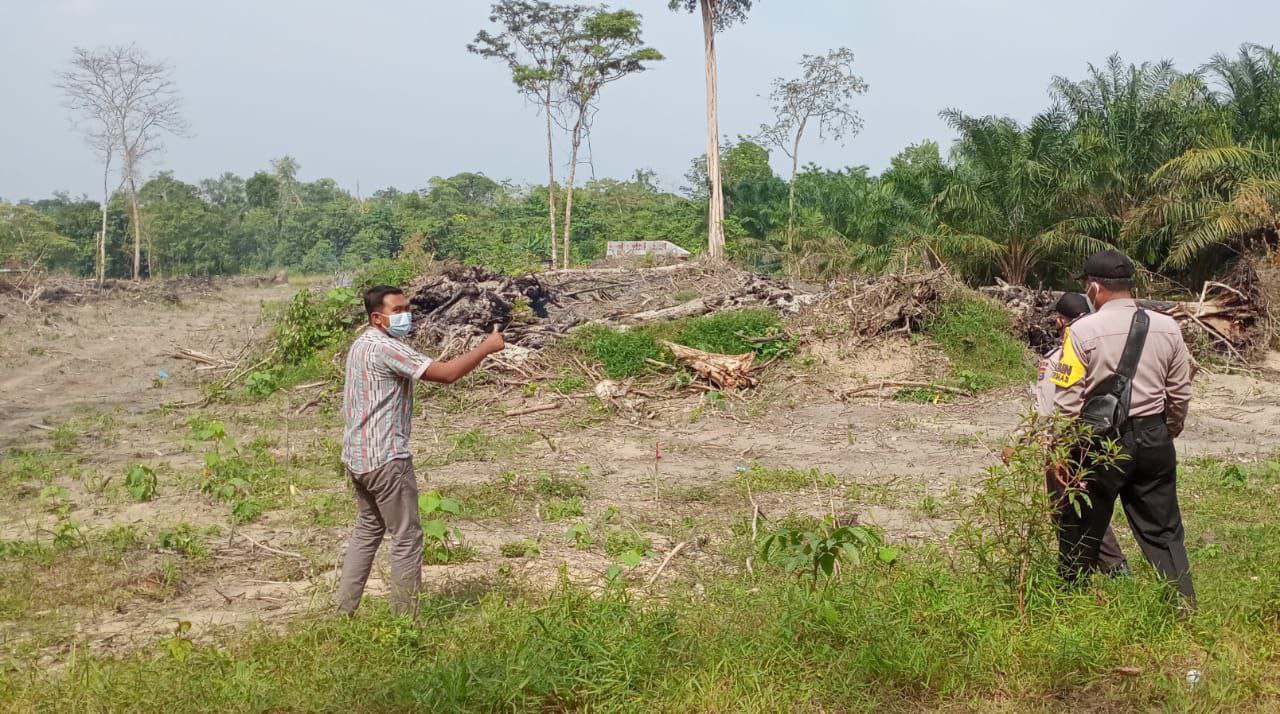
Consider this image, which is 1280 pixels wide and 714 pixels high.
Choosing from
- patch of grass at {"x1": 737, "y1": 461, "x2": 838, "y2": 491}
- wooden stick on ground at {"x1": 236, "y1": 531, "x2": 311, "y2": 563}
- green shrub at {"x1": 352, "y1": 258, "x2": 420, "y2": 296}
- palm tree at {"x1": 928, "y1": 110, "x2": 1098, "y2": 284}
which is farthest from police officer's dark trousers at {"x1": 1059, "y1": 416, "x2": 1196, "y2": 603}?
palm tree at {"x1": 928, "y1": 110, "x2": 1098, "y2": 284}

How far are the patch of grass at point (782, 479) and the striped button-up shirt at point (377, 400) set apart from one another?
159 inches

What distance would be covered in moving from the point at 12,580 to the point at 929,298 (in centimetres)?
1136

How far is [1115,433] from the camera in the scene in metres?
4.00

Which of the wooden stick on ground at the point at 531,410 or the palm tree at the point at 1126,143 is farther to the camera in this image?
the palm tree at the point at 1126,143

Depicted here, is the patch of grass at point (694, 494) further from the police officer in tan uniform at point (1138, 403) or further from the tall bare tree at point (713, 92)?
the tall bare tree at point (713, 92)

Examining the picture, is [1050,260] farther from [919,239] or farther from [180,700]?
[180,700]

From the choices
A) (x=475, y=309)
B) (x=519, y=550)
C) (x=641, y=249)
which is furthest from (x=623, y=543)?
(x=641, y=249)

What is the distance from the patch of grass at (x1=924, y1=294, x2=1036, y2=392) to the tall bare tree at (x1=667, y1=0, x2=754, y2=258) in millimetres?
13730

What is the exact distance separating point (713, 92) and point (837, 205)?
4672 millimetres

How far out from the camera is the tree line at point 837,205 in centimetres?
1780

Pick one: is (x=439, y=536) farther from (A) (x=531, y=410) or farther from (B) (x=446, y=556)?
(A) (x=531, y=410)

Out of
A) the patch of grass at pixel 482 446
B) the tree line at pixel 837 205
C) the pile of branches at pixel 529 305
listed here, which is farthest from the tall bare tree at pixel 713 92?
the patch of grass at pixel 482 446

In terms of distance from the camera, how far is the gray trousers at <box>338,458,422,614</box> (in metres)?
4.44

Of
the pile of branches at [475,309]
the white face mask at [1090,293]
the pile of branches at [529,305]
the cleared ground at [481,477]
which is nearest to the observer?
the white face mask at [1090,293]
